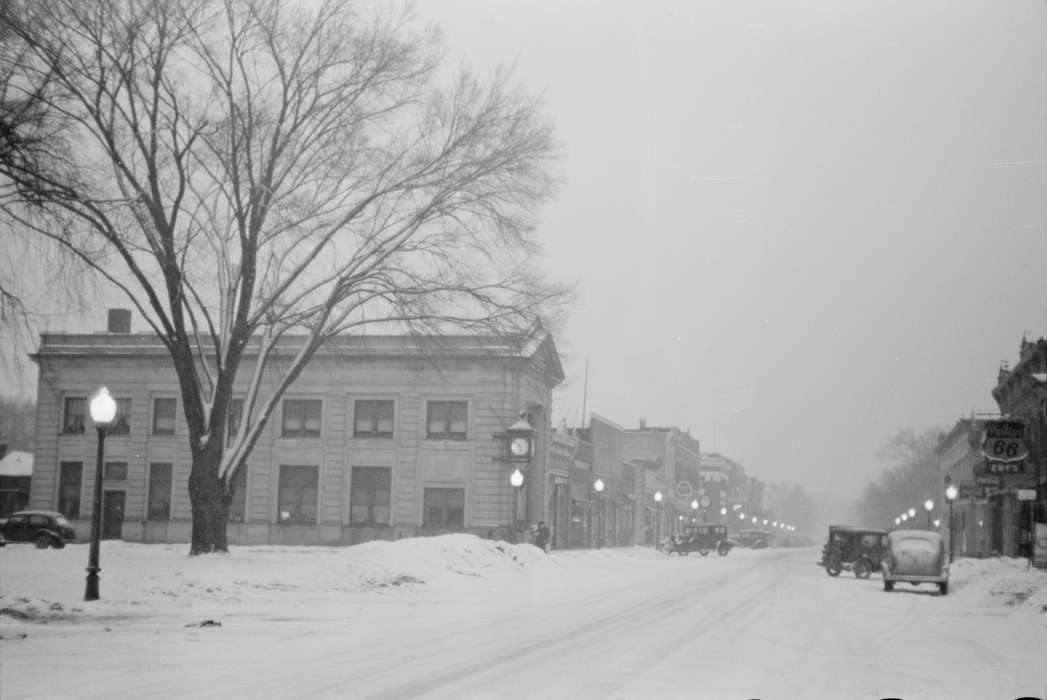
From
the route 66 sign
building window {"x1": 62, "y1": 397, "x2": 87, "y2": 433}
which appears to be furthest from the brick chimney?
the route 66 sign

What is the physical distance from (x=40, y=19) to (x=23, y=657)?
15.6 m

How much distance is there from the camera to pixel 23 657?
14320 mm

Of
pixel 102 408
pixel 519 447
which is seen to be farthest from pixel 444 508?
pixel 102 408

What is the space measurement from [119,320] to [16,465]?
843 centimetres

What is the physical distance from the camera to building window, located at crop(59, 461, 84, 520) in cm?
5397

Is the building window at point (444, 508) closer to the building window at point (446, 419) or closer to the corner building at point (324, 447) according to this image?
the corner building at point (324, 447)

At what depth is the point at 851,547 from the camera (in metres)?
42.1

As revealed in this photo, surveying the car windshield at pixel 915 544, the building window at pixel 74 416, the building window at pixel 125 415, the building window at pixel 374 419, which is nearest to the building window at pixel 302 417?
the building window at pixel 374 419

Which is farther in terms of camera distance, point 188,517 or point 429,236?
point 188,517

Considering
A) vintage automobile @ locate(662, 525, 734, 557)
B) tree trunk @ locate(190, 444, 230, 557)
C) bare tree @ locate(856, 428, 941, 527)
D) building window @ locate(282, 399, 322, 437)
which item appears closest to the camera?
tree trunk @ locate(190, 444, 230, 557)

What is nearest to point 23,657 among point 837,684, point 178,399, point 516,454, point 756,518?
point 837,684

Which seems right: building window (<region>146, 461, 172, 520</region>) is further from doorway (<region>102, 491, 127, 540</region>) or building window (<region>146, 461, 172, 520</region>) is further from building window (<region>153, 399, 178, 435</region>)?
building window (<region>153, 399, 178, 435</region>)

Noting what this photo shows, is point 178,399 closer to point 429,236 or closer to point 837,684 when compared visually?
point 429,236

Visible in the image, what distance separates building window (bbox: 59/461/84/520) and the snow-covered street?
2878 centimetres
